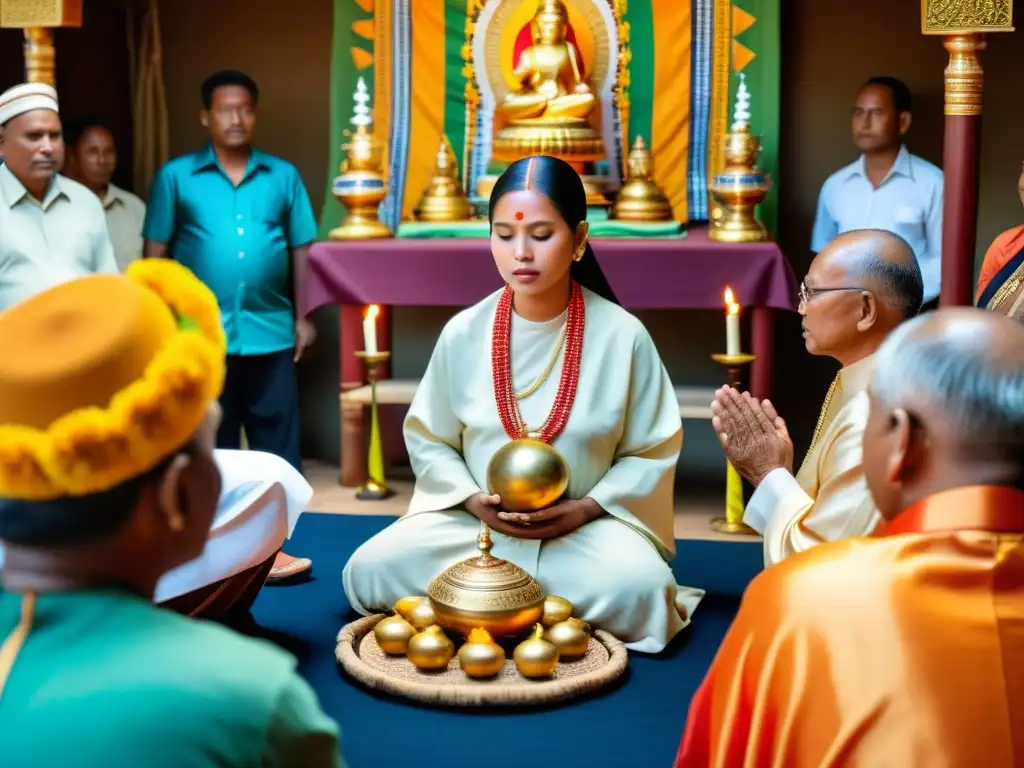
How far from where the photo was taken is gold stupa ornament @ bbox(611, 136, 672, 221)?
21.6ft

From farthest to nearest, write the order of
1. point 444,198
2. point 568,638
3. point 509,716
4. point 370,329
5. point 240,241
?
point 444,198, point 240,241, point 370,329, point 568,638, point 509,716

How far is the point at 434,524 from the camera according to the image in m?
4.34

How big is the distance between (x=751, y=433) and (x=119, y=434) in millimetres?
2098

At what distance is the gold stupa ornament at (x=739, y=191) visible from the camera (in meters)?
6.17

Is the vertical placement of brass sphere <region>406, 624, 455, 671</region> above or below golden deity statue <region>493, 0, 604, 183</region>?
below

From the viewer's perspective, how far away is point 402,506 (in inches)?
247

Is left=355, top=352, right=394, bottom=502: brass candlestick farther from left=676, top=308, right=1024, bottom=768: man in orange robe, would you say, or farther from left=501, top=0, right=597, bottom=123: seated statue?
left=676, top=308, right=1024, bottom=768: man in orange robe

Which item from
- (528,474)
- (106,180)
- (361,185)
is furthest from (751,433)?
(106,180)

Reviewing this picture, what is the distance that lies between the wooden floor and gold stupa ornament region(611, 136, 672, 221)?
4.63ft

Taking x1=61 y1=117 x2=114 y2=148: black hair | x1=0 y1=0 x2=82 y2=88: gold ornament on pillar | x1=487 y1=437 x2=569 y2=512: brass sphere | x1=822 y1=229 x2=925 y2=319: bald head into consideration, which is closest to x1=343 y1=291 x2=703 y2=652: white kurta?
x1=487 y1=437 x2=569 y2=512: brass sphere

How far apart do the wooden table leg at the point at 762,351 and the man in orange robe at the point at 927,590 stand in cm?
418

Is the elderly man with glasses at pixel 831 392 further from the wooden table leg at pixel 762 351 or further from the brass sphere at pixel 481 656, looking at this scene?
the wooden table leg at pixel 762 351

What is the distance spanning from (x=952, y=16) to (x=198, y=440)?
472 cm

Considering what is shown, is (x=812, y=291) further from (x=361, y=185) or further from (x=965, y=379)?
(x=361, y=185)
